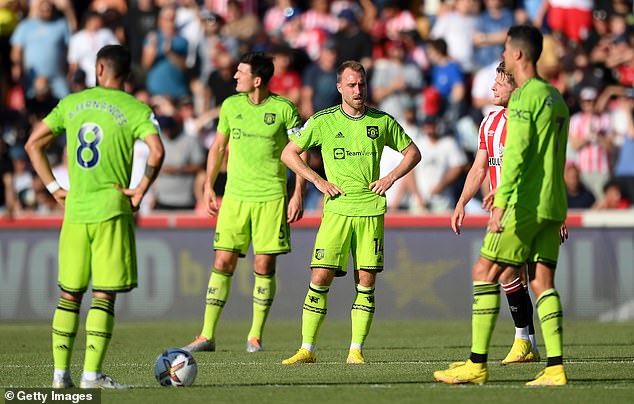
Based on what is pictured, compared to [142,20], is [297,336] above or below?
below

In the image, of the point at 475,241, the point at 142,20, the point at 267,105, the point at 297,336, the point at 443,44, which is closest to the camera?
the point at 267,105

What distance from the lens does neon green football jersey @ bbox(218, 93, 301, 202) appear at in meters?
12.7

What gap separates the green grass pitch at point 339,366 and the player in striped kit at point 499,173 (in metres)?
0.33

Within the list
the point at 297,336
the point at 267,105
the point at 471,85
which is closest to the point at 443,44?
the point at 471,85

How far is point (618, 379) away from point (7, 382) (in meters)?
4.74

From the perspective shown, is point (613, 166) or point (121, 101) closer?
point (121, 101)

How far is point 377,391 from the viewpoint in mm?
9164

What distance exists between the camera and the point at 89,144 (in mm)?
9070

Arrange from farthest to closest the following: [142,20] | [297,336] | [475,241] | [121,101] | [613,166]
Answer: [142,20] < [613,166] < [475,241] < [297,336] < [121,101]

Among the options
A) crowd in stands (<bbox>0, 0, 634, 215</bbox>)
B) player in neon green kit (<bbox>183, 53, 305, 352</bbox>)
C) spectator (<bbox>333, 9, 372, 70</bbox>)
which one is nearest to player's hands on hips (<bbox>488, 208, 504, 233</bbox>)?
player in neon green kit (<bbox>183, 53, 305, 352</bbox>)

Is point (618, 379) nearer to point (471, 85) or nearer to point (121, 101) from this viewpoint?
point (121, 101)

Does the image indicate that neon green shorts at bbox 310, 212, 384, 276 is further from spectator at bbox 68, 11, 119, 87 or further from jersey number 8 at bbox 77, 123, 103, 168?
spectator at bbox 68, 11, 119, 87

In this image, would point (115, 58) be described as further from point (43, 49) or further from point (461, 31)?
point (461, 31)

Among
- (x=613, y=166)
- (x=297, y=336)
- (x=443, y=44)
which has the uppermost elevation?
(x=443, y=44)
